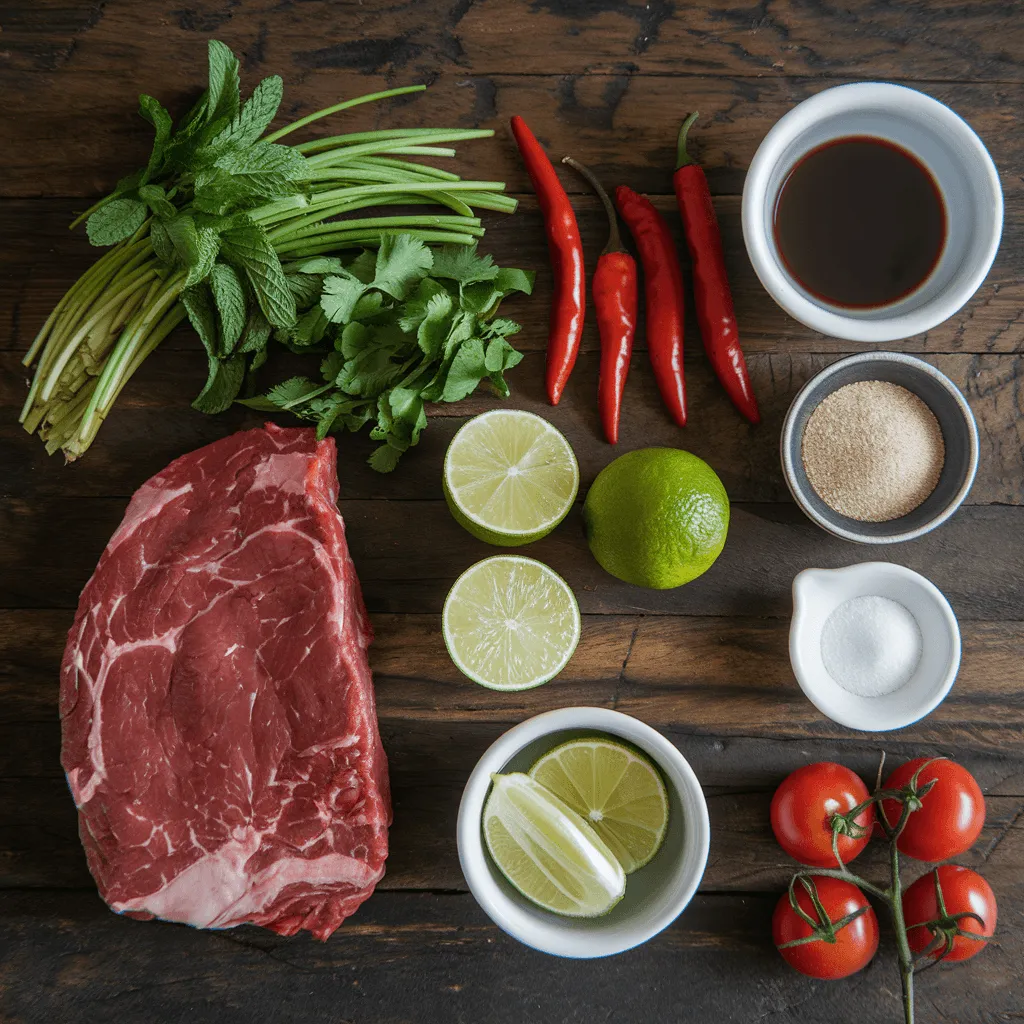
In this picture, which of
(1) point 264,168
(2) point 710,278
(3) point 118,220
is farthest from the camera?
(2) point 710,278

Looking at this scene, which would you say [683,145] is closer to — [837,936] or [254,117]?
[254,117]

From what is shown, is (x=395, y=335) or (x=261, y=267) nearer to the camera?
(x=261, y=267)

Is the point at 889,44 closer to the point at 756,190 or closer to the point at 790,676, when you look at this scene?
the point at 756,190

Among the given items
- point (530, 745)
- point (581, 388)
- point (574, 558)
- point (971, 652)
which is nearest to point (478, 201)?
point (581, 388)

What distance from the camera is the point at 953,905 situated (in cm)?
188

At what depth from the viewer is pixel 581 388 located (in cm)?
209

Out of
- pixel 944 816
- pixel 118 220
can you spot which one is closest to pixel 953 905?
pixel 944 816

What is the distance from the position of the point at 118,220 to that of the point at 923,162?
1789mm

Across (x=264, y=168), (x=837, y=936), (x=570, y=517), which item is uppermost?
(x=264, y=168)

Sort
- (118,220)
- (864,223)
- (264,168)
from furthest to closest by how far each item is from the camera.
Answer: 1. (864,223)
2. (118,220)
3. (264,168)

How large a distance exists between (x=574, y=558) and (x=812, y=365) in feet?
2.49

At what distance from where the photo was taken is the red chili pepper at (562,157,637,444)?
2008mm

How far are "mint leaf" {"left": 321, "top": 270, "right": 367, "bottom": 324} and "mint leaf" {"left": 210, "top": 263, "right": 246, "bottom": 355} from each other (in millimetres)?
180

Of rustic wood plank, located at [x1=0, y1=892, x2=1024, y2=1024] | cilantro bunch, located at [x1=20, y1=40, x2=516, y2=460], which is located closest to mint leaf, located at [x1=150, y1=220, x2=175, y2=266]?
cilantro bunch, located at [x1=20, y1=40, x2=516, y2=460]
